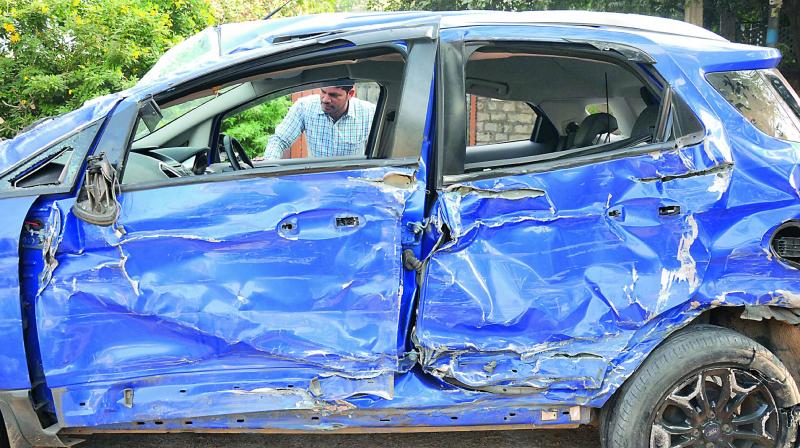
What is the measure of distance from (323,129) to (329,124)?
53 mm

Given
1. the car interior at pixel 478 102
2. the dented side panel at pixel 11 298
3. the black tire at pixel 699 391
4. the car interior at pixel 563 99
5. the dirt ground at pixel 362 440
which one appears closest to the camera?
the dented side panel at pixel 11 298

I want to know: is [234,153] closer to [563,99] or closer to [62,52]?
[563,99]

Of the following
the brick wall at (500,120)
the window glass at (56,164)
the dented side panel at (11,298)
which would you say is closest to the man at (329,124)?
the brick wall at (500,120)

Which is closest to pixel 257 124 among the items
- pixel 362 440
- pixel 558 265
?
pixel 362 440

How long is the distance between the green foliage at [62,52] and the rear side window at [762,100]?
5168 millimetres

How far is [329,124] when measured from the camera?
3.93 m

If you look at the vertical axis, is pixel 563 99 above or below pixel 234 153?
above

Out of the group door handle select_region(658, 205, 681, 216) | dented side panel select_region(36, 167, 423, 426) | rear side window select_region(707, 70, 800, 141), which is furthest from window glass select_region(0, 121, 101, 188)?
rear side window select_region(707, 70, 800, 141)

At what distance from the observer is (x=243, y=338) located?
7.97 feet

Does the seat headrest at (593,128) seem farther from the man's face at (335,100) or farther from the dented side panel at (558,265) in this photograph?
the man's face at (335,100)

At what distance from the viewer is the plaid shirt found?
3.57 meters

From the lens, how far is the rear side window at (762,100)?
2.62 m

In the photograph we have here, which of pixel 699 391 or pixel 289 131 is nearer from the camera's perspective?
pixel 699 391

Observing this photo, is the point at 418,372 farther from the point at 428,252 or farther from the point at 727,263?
the point at 727,263
